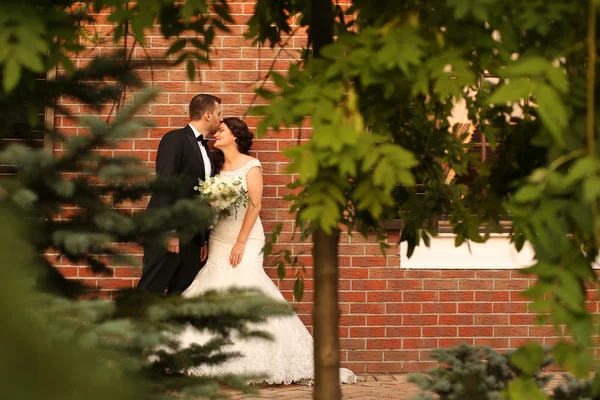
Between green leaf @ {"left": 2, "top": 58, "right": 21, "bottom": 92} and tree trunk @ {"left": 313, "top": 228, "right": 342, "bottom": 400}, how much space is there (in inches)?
54.9

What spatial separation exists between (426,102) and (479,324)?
5.09 m

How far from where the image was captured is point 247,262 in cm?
802

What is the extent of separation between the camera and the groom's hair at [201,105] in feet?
25.6

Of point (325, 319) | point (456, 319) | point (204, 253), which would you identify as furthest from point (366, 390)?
point (325, 319)

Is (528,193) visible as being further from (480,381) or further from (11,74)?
(480,381)

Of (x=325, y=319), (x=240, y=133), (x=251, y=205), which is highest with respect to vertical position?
(x=240, y=133)

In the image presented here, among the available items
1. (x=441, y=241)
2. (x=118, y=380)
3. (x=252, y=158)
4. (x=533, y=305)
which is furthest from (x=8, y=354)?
(x=441, y=241)

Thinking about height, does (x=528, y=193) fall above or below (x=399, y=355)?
above

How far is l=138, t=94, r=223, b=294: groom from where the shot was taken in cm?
738

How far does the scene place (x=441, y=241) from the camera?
8.38 m

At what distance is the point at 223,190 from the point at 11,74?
5.62 meters

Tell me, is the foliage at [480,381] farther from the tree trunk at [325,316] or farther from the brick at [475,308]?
the brick at [475,308]

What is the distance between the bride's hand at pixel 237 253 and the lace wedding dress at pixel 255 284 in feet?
0.20

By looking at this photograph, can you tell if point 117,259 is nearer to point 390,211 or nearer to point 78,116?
point 78,116
